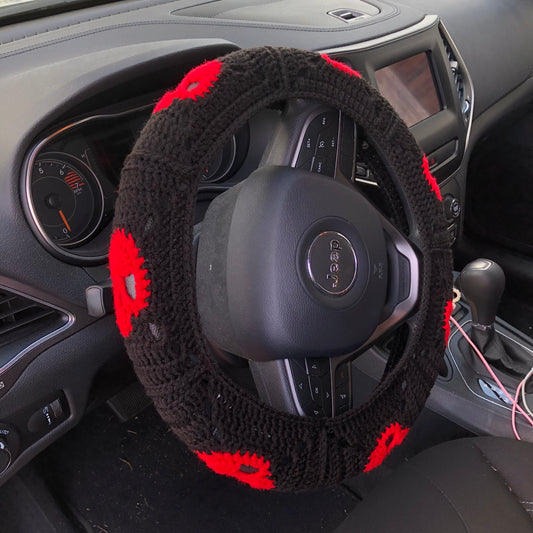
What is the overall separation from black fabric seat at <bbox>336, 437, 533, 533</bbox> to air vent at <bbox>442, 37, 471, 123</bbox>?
882 mm

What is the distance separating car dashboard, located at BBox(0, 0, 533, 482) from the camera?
815mm

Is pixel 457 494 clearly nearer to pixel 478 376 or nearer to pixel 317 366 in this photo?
pixel 317 366

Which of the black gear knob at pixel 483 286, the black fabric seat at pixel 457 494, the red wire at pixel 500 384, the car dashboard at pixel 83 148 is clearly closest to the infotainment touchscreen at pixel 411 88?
the car dashboard at pixel 83 148

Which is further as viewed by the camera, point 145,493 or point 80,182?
point 145,493

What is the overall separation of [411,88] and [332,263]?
902 millimetres

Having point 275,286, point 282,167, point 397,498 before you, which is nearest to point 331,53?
point 282,167

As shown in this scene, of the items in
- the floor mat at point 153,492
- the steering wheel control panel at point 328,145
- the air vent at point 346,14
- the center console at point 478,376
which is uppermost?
the air vent at point 346,14

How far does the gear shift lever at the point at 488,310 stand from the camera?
4.21ft

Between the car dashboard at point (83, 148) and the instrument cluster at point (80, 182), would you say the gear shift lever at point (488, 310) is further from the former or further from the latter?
the instrument cluster at point (80, 182)

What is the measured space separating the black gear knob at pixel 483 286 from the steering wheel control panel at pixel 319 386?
2.06ft

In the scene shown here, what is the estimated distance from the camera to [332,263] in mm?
688

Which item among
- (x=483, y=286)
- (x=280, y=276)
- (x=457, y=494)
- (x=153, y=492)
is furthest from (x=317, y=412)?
(x=153, y=492)

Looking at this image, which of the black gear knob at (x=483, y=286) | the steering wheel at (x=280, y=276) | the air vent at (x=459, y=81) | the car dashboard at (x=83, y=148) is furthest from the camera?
the air vent at (x=459, y=81)

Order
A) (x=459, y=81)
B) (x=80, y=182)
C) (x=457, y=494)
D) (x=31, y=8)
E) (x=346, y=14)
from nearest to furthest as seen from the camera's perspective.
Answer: (x=457, y=494) < (x=80, y=182) < (x=31, y=8) < (x=346, y=14) < (x=459, y=81)
